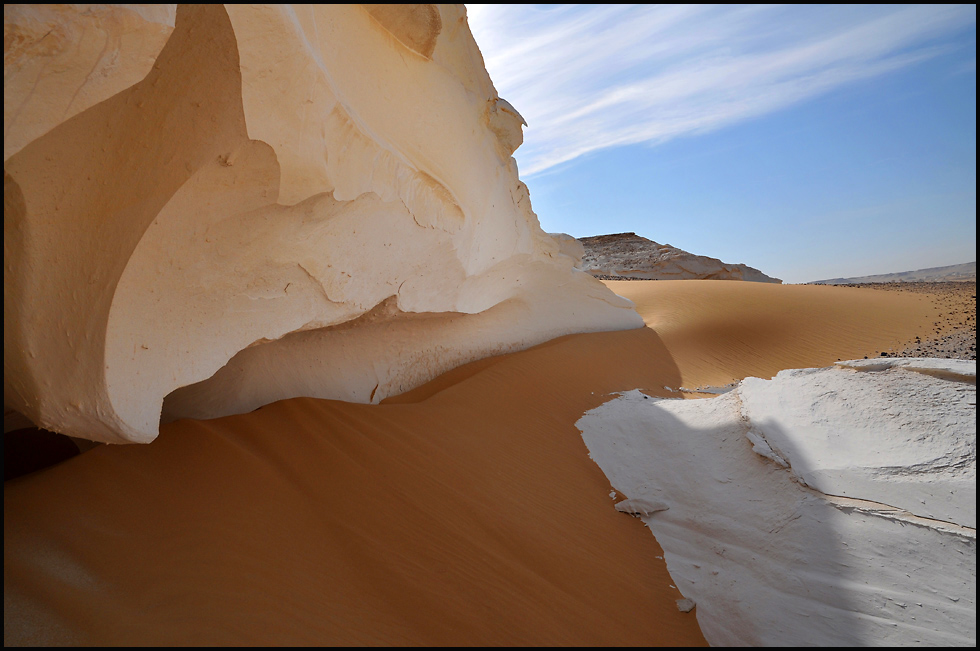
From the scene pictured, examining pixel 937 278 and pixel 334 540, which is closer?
pixel 334 540

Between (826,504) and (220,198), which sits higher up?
(220,198)

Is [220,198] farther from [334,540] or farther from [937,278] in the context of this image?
[937,278]

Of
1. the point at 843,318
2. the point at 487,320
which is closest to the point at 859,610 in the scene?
the point at 487,320

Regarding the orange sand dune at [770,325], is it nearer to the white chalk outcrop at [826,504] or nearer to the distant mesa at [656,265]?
the white chalk outcrop at [826,504]

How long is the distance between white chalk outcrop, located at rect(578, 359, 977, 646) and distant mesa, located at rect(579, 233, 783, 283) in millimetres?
15708

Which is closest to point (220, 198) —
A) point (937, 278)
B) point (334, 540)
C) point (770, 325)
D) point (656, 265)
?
point (334, 540)

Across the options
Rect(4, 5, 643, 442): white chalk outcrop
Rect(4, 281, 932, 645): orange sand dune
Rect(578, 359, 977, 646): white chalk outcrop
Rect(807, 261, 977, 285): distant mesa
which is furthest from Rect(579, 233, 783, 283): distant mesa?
Rect(4, 281, 932, 645): orange sand dune

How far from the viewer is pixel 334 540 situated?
2775 millimetres

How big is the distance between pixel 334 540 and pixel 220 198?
7.22 ft

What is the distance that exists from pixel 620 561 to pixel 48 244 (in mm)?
3653

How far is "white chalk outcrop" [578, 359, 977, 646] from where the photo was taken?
8.31 ft

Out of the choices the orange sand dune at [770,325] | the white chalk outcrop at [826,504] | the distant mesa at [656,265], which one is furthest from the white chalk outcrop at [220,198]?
the distant mesa at [656,265]

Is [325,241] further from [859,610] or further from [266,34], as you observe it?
[859,610]

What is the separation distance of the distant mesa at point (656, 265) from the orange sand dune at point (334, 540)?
1655 centimetres
